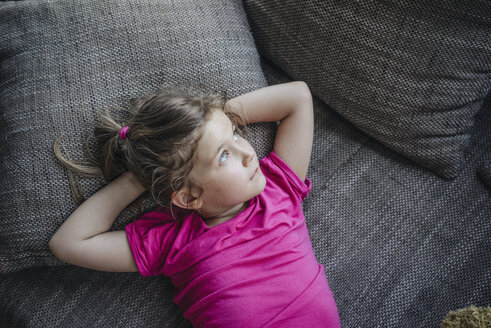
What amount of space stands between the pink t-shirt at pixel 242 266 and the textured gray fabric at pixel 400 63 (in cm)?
35

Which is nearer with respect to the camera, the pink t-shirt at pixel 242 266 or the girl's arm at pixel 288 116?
the pink t-shirt at pixel 242 266

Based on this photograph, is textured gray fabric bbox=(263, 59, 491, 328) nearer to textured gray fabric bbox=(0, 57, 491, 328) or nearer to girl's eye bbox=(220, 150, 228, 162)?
textured gray fabric bbox=(0, 57, 491, 328)

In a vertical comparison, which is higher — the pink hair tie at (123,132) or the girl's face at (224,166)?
the pink hair tie at (123,132)

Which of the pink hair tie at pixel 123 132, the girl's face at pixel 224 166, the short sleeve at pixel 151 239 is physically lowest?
the short sleeve at pixel 151 239

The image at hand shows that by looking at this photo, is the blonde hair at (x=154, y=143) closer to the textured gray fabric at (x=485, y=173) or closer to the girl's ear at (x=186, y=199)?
the girl's ear at (x=186, y=199)

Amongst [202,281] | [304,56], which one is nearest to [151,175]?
[202,281]

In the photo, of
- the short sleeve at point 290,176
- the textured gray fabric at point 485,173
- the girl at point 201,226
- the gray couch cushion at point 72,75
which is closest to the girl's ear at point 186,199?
the girl at point 201,226

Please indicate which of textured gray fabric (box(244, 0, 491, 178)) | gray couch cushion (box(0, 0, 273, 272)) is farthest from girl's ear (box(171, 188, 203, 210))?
textured gray fabric (box(244, 0, 491, 178))

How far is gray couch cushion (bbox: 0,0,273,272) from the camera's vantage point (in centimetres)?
76

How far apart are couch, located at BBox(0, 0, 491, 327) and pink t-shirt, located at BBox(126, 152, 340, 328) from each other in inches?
2.9

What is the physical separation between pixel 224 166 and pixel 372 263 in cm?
44

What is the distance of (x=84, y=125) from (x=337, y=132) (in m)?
0.66

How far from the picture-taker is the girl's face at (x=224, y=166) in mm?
707

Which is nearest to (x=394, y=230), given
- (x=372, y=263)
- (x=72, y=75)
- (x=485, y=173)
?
(x=372, y=263)
